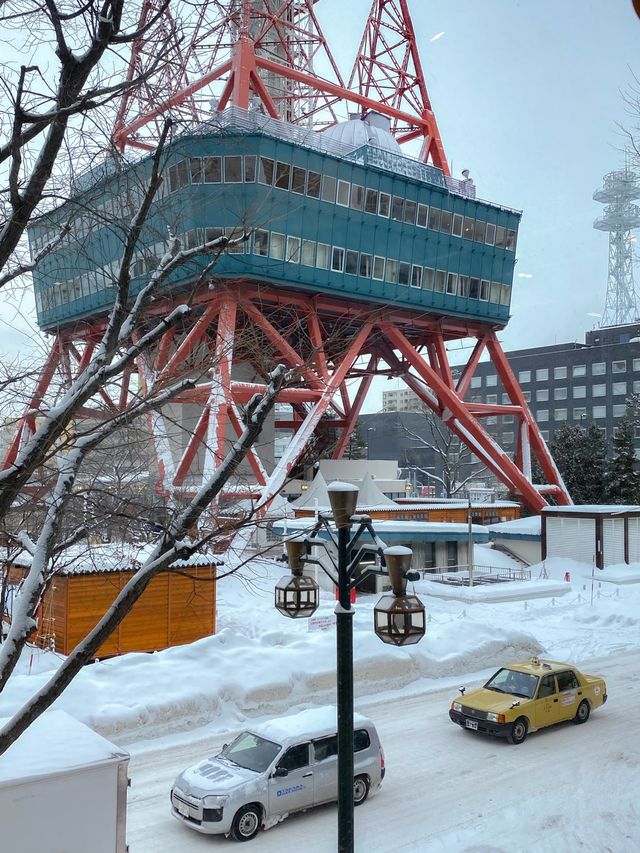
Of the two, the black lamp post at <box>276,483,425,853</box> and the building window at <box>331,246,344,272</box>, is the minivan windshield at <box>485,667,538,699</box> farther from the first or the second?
the building window at <box>331,246,344,272</box>

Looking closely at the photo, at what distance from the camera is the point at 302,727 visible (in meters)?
11.9

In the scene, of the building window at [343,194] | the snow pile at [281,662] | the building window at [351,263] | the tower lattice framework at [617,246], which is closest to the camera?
the snow pile at [281,662]

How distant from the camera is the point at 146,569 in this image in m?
5.83

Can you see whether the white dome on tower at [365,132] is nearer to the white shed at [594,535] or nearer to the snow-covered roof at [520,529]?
the snow-covered roof at [520,529]

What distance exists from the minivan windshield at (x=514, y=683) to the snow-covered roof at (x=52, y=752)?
30.7ft

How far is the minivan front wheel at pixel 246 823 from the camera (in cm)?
1048

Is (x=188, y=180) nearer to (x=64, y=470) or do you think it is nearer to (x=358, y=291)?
(x=64, y=470)

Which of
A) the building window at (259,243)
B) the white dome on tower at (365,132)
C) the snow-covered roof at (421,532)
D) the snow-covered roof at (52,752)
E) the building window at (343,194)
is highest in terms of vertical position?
the white dome on tower at (365,132)

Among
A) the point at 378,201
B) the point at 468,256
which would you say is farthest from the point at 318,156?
the point at 468,256

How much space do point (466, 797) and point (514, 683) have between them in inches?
166

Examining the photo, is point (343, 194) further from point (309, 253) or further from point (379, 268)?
point (379, 268)

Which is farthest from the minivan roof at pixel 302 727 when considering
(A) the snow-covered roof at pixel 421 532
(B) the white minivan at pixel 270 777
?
(A) the snow-covered roof at pixel 421 532

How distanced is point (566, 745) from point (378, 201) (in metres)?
39.4

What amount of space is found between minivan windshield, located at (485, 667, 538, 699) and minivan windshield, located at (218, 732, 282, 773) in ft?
19.5
